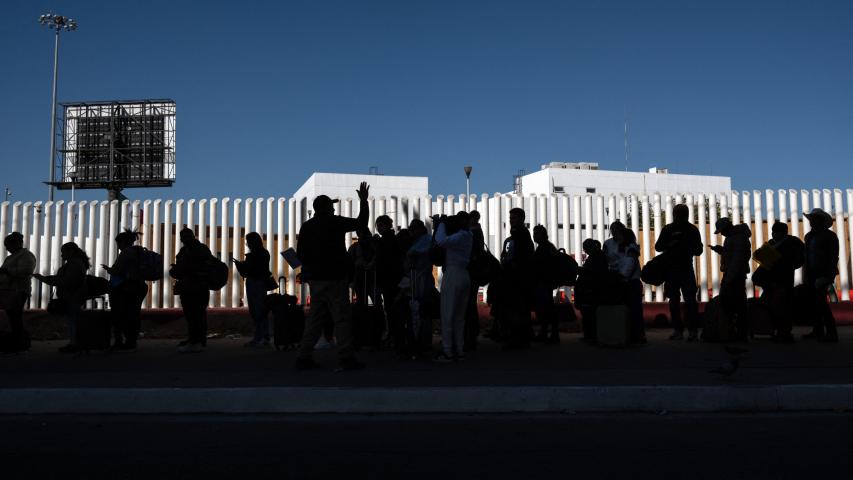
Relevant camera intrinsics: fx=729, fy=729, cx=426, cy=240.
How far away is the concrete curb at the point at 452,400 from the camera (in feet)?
18.5

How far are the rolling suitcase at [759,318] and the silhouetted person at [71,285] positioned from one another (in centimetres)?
860

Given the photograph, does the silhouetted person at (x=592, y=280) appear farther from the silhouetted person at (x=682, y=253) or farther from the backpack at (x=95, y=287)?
the backpack at (x=95, y=287)

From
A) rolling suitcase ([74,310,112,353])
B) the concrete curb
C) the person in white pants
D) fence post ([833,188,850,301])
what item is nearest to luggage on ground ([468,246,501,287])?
the person in white pants

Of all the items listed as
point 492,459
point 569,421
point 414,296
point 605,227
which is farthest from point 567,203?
point 492,459

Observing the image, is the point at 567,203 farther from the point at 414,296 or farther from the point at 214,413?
the point at 214,413

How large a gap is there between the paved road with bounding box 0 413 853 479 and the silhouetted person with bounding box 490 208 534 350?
11.3 feet

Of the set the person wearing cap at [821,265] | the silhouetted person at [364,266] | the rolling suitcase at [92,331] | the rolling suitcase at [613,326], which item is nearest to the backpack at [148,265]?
the rolling suitcase at [92,331]

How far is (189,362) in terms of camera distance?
8.10m

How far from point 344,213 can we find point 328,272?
302 inches

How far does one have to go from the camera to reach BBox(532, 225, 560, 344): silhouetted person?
922 cm

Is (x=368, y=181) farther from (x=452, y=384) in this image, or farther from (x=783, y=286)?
(x=452, y=384)

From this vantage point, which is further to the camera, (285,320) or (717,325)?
(285,320)

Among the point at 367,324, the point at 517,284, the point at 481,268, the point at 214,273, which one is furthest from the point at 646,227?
the point at 214,273

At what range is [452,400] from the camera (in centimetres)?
571
